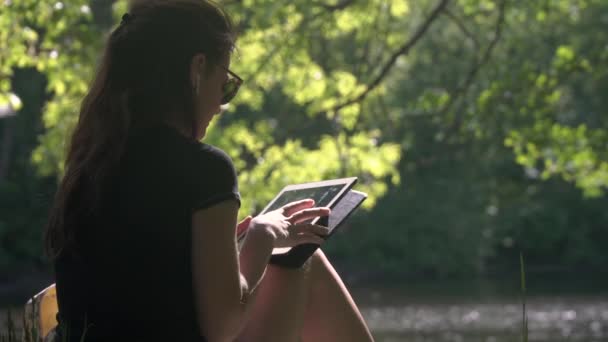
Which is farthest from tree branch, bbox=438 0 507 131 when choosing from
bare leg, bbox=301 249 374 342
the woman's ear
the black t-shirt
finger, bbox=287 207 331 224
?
the black t-shirt

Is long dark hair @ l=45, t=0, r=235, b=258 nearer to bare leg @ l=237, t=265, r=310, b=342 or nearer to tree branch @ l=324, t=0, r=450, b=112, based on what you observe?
bare leg @ l=237, t=265, r=310, b=342

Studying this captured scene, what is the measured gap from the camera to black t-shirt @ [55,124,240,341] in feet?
7.20

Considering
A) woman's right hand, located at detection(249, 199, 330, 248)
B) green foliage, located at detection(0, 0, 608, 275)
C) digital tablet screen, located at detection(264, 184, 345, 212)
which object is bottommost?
woman's right hand, located at detection(249, 199, 330, 248)

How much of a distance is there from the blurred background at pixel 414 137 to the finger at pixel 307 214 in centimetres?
37

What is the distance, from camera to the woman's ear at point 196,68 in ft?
7.54

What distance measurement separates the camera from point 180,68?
7.52 feet

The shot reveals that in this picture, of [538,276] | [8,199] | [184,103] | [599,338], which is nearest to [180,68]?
[184,103]

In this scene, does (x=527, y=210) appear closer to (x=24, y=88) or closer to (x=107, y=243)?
(x=24, y=88)

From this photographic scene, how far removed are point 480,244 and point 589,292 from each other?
8520mm

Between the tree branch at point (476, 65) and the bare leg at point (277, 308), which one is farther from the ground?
the tree branch at point (476, 65)

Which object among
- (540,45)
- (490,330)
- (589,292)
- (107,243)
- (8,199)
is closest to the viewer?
(107,243)

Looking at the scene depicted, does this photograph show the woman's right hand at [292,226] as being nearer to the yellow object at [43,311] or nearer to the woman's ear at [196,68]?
the woman's ear at [196,68]

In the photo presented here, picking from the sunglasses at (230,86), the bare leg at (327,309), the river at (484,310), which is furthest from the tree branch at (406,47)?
the river at (484,310)

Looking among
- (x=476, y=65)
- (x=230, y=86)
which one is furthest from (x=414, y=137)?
(x=230, y=86)
